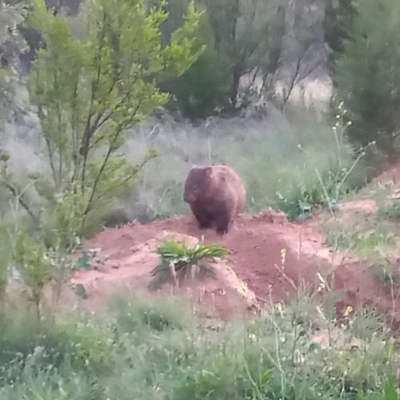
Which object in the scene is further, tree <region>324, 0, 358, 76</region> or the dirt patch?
tree <region>324, 0, 358, 76</region>

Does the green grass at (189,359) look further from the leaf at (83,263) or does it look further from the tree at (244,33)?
the tree at (244,33)

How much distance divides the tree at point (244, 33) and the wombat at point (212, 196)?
635cm

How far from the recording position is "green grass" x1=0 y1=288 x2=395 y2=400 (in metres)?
3.94

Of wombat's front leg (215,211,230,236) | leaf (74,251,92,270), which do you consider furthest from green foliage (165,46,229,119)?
leaf (74,251,92,270)

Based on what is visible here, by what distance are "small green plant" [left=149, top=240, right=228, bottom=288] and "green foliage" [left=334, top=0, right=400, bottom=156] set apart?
4.18 meters

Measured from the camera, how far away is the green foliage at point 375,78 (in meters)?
9.15

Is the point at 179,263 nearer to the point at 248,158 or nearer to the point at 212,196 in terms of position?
the point at 212,196

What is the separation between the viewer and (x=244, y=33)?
1329 cm

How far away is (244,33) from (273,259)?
7.69 metres

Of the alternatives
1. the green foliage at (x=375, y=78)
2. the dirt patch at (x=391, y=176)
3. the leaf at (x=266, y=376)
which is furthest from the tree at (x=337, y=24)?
the leaf at (x=266, y=376)

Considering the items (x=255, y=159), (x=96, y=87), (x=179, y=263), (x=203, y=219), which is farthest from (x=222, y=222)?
(x=255, y=159)

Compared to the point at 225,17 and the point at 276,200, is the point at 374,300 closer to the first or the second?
the point at 276,200

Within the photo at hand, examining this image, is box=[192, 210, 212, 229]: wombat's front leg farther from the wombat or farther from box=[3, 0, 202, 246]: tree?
box=[3, 0, 202, 246]: tree

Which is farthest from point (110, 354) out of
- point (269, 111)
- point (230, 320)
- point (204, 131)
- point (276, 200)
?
point (269, 111)
